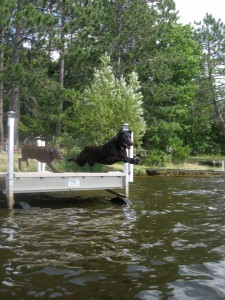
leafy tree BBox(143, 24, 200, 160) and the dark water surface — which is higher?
leafy tree BBox(143, 24, 200, 160)

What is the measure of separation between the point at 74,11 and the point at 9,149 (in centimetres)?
1733

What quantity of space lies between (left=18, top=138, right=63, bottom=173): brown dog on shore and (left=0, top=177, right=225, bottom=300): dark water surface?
2179mm

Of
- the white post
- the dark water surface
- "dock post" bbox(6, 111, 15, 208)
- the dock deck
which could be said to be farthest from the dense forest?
the dark water surface

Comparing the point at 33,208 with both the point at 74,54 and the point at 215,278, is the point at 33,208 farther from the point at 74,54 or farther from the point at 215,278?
the point at 74,54

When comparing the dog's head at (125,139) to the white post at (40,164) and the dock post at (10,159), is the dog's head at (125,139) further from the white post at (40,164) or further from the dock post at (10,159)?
the dock post at (10,159)

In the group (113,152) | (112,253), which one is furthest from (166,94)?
(112,253)

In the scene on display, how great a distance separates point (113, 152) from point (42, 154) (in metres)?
2.38

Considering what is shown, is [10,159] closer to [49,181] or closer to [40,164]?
[49,181]

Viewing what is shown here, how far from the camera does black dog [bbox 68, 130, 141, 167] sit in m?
12.0

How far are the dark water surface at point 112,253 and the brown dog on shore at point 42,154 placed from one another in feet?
7.15

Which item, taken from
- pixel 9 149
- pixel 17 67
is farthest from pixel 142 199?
pixel 17 67

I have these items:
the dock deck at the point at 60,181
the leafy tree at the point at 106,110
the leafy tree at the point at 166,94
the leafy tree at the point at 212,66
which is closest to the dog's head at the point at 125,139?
the dock deck at the point at 60,181

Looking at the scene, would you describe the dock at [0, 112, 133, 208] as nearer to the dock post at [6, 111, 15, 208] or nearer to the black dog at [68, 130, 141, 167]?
the dock post at [6, 111, 15, 208]

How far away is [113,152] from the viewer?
1226 centimetres
